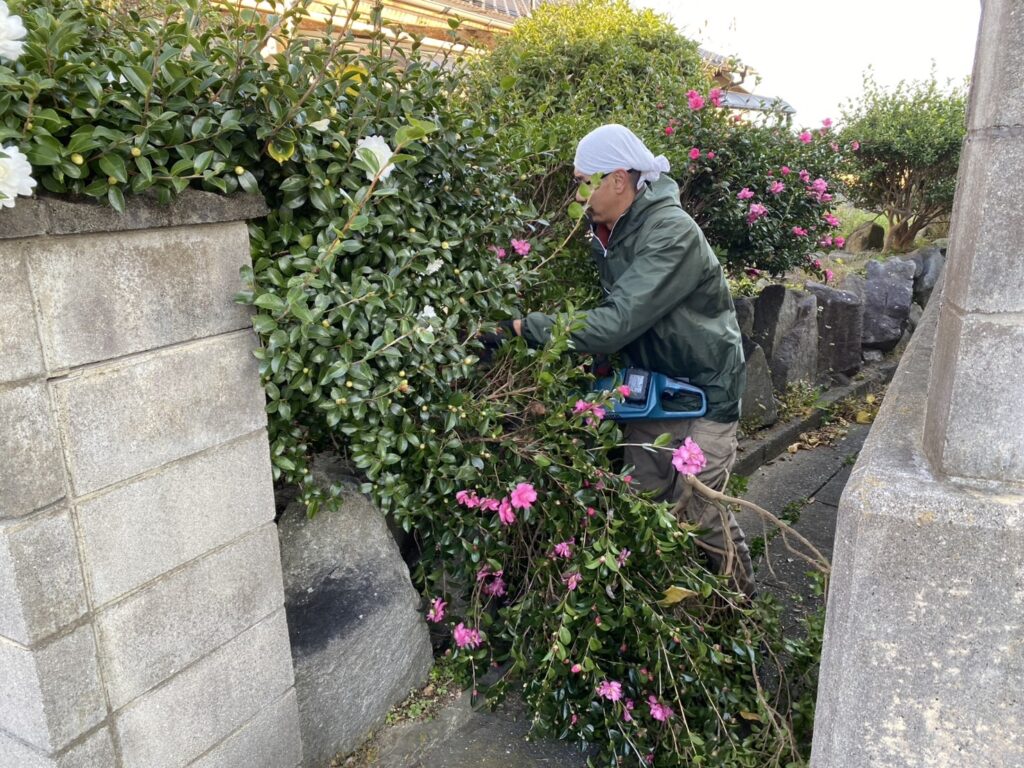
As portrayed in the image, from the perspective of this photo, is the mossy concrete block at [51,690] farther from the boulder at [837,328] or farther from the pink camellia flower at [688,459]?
the boulder at [837,328]

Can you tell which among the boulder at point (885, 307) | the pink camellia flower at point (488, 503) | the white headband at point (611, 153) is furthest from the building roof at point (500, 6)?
the pink camellia flower at point (488, 503)

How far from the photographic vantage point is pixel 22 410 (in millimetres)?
1508

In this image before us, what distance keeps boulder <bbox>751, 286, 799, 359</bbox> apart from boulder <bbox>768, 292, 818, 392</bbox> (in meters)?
0.07

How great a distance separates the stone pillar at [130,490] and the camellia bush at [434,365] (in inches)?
4.1

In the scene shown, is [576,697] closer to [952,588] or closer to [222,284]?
[952,588]

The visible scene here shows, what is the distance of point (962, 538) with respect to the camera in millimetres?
1416

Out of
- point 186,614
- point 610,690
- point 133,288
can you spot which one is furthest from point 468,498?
point 133,288

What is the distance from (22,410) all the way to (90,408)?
0.14 meters

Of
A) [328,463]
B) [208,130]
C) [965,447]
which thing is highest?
[208,130]

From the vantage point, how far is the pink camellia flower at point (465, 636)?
254 centimetres

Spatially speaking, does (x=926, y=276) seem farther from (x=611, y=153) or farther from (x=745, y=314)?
(x=611, y=153)

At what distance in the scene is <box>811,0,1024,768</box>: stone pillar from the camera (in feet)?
4.53

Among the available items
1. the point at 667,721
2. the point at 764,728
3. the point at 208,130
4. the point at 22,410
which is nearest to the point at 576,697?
the point at 667,721

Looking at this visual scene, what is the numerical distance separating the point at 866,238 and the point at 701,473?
366 inches
